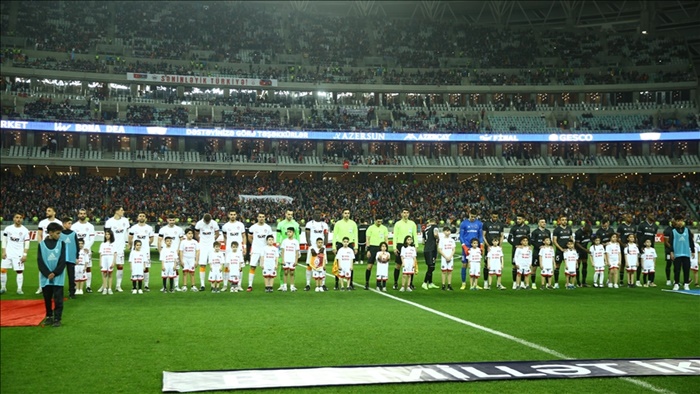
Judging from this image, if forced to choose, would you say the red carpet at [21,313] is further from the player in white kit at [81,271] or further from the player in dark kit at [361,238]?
the player in dark kit at [361,238]

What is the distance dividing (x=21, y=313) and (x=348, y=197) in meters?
44.2

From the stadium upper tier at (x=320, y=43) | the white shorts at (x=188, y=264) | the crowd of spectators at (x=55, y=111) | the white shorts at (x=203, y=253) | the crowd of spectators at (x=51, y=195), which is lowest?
the white shorts at (x=188, y=264)

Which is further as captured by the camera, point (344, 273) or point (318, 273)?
point (344, 273)

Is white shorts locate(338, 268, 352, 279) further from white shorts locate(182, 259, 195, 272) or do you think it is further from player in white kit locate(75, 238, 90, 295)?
player in white kit locate(75, 238, 90, 295)

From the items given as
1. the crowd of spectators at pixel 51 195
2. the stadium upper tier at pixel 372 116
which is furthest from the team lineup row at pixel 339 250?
the stadium upper tier at pixel 372 116

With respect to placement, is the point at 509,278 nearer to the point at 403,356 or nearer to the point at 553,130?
the point at 403,356

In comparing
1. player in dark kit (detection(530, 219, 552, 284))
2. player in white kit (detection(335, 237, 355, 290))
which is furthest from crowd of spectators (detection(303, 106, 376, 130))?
player in white kit (detection(335, 237, 355, 290))

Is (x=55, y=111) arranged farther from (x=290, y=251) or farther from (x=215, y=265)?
(x=290, y=251)

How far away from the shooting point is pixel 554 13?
81.8 metres

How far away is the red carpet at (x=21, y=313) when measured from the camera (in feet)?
39.0

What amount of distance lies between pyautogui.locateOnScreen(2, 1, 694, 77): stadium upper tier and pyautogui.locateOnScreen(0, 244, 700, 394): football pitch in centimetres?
5050

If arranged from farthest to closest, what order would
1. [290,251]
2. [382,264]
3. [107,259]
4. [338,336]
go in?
[382,264]
[290,251]
[107,259]
[338,336]

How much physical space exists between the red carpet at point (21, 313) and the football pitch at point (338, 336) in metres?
0.58

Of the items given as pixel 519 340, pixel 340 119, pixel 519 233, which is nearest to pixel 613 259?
pixel 519 233
